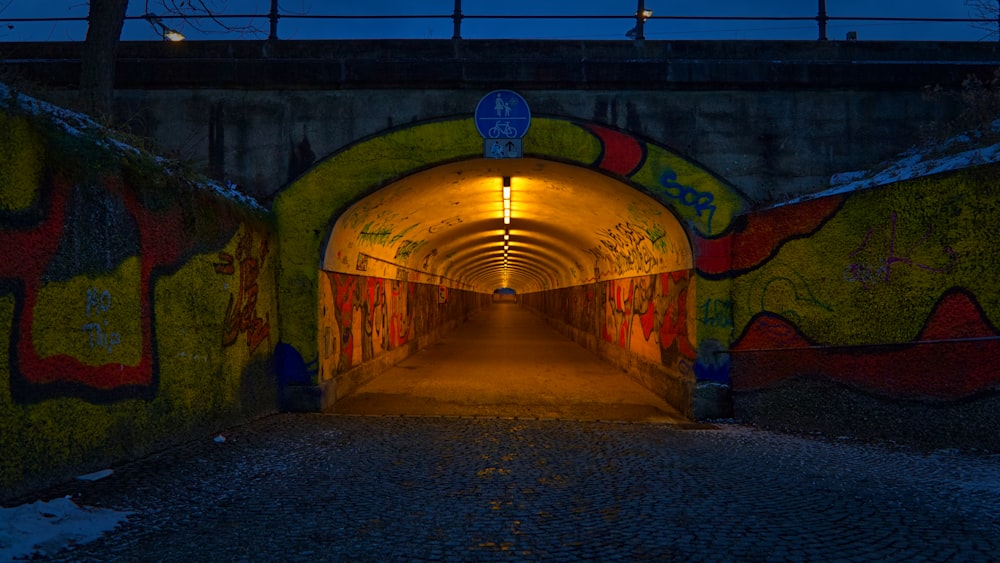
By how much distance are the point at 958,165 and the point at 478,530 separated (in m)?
6.40

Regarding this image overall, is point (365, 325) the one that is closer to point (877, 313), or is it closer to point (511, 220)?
point (511, 220)

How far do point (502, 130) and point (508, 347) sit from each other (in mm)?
12472

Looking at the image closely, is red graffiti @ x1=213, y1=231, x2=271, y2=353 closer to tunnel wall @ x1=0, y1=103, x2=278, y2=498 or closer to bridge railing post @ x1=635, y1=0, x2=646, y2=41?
tunnel wall @ x1=0, y1=103, x2=278, y2=498

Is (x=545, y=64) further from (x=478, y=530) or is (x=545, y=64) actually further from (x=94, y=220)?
(x=478, y=530)

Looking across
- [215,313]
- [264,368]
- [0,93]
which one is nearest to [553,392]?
[264,368]

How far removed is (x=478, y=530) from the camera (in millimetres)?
4367

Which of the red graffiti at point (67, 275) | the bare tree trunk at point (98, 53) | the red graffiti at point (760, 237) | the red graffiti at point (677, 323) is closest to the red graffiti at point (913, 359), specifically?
the red graffiti at point (760, 237)

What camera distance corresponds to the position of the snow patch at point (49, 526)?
12.6 ft

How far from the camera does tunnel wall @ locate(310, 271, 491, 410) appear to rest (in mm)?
9773

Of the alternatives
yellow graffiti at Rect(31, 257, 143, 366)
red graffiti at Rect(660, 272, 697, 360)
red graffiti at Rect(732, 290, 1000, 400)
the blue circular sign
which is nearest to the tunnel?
red graffiti at Rect(660, 272, 697, 360)

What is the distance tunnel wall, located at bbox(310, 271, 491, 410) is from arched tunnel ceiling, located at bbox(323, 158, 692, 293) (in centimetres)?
39

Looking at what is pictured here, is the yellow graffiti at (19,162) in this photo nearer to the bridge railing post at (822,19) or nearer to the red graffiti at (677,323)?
the red graffiti at (677,323)

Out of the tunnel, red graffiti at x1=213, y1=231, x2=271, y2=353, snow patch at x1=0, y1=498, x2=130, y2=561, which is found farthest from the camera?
the tunnel

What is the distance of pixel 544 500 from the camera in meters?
5.06
